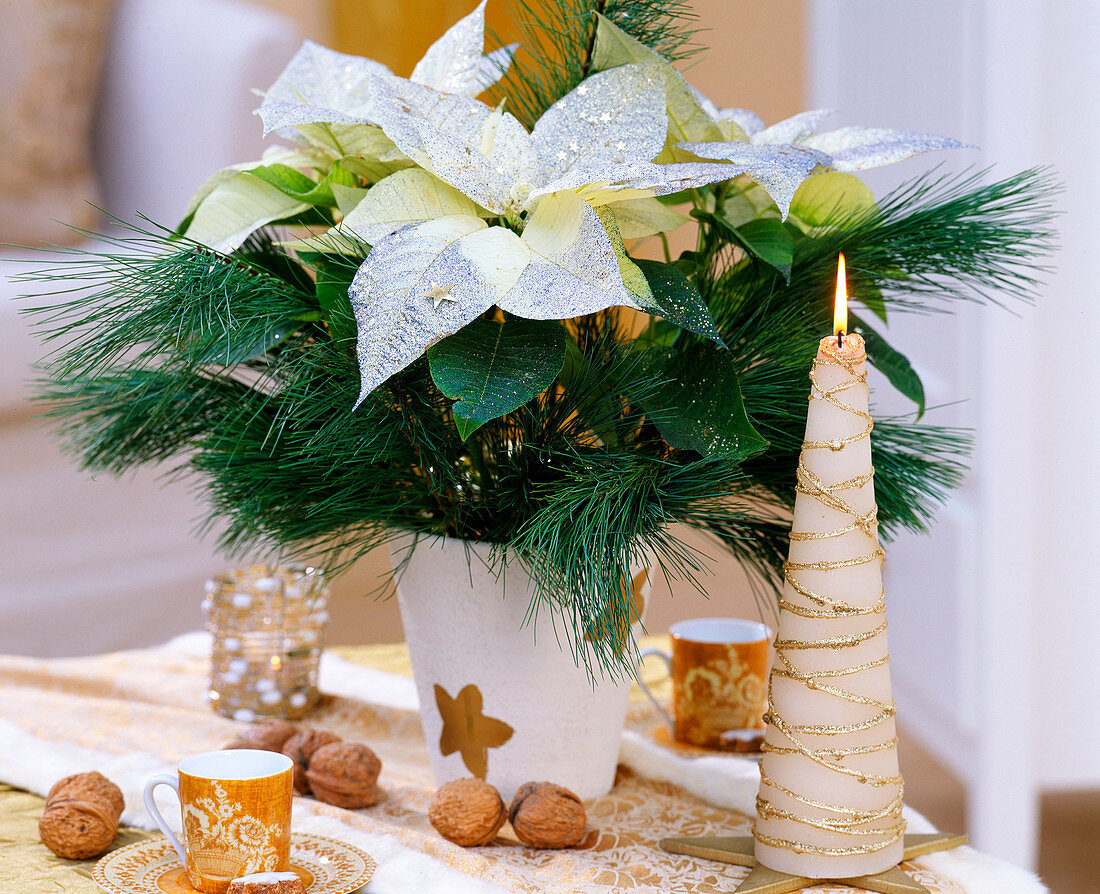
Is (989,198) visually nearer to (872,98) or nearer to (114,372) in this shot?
(114,372)

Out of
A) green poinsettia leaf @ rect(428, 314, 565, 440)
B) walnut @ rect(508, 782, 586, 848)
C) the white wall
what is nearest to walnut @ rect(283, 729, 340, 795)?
walnut @ rect(508, 782, 586, 848)

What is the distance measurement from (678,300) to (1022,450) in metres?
0.66

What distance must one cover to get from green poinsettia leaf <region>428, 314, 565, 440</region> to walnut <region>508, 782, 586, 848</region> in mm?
172

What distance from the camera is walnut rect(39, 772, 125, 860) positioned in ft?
1.51

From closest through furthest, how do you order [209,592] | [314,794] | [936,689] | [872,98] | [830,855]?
1. [830,855]
2. [314,794]
3. [209,592]
4. [936,689]
5. [872,98]

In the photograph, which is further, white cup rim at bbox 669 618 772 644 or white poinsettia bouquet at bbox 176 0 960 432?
white cup rim at bbox 669 618 772 644

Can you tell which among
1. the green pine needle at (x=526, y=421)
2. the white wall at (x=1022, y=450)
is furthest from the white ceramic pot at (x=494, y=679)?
the white wall at (x=1022, y=450)

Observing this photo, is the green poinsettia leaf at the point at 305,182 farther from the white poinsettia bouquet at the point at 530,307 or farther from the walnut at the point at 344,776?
the walnut at the point at 344,776

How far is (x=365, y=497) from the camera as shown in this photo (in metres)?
0.49

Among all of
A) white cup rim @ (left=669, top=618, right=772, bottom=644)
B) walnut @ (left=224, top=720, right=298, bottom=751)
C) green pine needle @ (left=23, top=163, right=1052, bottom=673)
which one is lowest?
walnut @ (left=224, top=720, right=298, bottom=751)

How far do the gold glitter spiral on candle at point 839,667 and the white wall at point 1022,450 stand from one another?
2.09 ft

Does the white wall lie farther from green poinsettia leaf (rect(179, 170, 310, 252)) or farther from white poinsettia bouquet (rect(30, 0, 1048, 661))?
green poinsettia leaf (rect(179, 170, 310, 252))

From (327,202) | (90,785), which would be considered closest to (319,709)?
(90,785)

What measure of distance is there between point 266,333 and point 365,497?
0.27ft
